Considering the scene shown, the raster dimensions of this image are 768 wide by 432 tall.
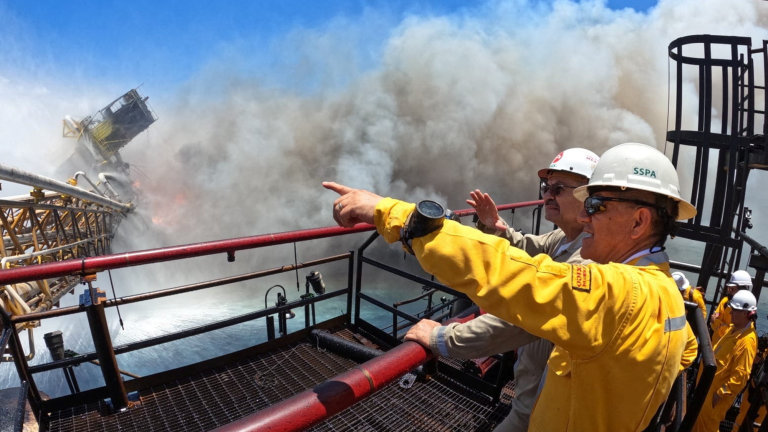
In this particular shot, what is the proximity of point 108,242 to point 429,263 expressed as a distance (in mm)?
14907

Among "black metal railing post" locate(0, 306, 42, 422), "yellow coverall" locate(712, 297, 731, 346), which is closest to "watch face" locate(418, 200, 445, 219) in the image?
"black metal railing post" locate(0, 306, 42, 422)

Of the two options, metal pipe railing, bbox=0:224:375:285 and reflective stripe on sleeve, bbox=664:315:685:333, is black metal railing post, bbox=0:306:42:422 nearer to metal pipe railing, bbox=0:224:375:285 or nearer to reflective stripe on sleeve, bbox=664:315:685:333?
metal pipe railing, bbox=0:224:375:285

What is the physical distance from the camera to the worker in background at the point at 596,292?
0.85 m

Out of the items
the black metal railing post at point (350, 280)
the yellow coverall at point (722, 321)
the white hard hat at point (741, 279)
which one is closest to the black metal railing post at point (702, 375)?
the black metal railing post at point (350, 280)

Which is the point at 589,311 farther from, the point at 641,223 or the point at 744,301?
the point at 744,301

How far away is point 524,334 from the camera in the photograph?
1.53 m

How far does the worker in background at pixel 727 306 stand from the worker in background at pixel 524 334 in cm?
361

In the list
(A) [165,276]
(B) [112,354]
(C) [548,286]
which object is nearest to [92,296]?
(B) [112,354]

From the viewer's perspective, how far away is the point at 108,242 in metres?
12.5

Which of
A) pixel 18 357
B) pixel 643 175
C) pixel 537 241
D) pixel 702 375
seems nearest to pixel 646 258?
pixel 643 175

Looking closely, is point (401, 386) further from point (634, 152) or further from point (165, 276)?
point (165, 276)

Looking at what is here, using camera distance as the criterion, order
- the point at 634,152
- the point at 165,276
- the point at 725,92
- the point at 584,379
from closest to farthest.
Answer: the point at 584,379 → the point at 634,152 → the point at 725,92 → the point at 165,276

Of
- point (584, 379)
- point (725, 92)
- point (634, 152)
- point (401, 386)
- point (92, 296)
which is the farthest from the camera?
point (725, 92)

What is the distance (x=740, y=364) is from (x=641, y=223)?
407 centimetres
